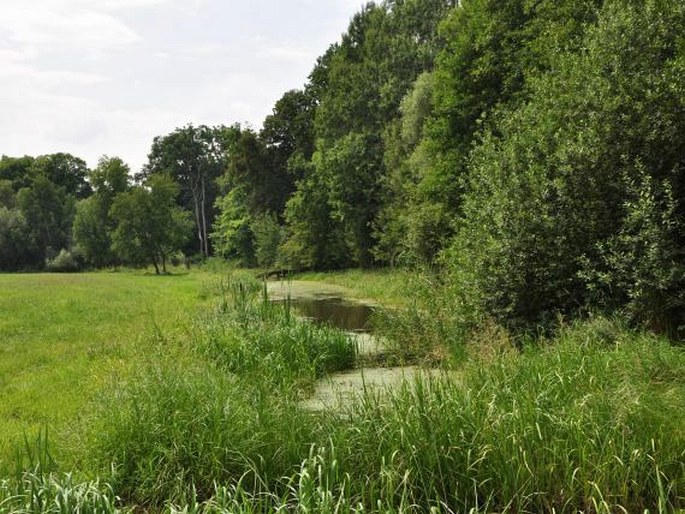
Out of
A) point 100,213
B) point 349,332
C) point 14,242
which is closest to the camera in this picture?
point 349,332

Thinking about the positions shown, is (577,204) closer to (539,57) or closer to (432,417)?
(432,417)

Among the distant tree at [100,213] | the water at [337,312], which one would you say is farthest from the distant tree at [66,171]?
the water at [337,312]

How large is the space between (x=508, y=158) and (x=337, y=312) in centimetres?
1040

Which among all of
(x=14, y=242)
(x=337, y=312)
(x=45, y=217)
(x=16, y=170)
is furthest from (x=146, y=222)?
(x=16, y=170)

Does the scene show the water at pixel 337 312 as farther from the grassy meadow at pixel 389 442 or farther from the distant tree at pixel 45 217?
the distant tree at pixel 45 217

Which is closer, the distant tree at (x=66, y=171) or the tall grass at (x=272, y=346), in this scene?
the tall grass at (x=272, y=346)

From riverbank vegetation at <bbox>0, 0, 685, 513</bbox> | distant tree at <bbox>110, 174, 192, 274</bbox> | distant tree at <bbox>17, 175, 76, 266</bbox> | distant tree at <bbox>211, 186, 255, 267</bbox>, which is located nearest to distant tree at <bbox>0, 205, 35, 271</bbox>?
distant tree at <bbox>17, 175, 76, 266</bbox>

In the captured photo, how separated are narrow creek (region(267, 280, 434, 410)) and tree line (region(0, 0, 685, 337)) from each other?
2.35 metres

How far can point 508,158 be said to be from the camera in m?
10.8

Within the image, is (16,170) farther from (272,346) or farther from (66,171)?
(272,346)

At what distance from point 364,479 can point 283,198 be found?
1840 inches

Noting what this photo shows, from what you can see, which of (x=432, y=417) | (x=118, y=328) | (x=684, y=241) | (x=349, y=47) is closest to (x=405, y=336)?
(x=684, y=241)

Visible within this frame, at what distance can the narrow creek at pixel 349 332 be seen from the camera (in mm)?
6535

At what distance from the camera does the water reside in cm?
1619
